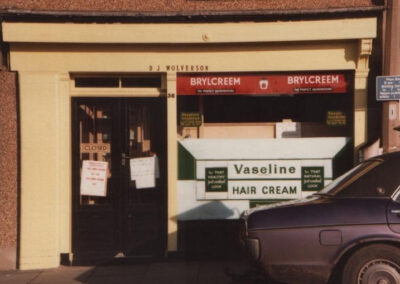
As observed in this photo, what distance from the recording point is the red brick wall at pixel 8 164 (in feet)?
30.6

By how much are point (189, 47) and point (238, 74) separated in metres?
0.90

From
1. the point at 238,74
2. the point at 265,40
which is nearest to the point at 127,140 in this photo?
the point at 238,74

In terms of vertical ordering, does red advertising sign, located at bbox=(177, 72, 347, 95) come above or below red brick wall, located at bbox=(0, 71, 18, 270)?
above

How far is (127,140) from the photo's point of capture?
9602 mm

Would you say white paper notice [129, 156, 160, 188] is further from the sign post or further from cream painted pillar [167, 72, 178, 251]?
the sign post

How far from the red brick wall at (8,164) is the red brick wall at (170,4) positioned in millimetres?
1221

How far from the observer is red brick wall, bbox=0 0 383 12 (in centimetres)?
938

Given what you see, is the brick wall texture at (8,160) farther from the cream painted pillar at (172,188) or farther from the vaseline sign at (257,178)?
the vaseline sign at (257,178)

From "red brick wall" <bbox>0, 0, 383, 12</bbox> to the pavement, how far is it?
13.1ft

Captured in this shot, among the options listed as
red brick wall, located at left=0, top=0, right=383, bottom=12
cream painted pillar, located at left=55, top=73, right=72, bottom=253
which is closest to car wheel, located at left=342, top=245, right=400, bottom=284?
red brick wall, located at left=0, top=0, right=383, bottom=12

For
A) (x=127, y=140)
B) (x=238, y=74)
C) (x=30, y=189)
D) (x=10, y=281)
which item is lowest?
(x=10, y=281)

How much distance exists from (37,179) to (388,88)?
5446mm

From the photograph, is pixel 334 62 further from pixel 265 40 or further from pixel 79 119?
pixel 79 119

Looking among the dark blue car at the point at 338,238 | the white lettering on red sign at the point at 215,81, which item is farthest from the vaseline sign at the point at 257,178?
the dark blue car at the point at 338,238
